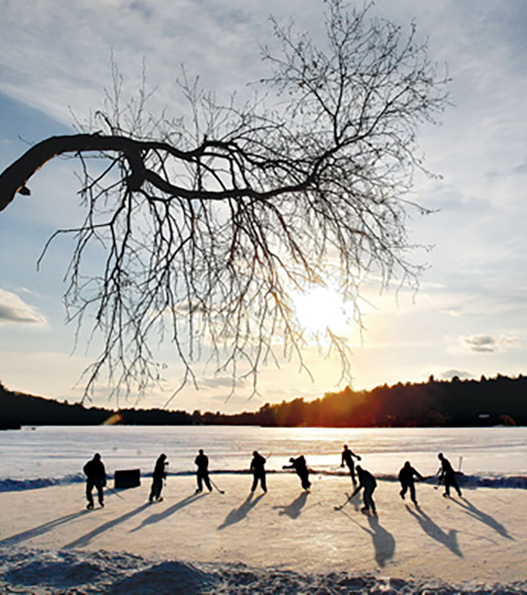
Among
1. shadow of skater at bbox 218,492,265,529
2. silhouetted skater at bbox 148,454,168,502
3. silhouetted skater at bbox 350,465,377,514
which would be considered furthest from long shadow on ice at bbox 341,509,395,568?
silhouetted skater at bbox 148,454,168,502

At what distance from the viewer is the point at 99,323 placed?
5.65m

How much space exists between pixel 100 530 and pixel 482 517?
29.3 ft

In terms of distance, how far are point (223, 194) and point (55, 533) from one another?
9.12 metres

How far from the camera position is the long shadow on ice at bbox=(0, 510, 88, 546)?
11234mm

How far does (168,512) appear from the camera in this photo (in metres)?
14.6

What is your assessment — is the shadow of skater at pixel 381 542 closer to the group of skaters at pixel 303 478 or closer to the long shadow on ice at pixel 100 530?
the group of skaters at pixel 303 478

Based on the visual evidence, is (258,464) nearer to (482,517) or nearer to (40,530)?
(482,517)

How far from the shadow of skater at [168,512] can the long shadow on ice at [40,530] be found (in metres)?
1.85

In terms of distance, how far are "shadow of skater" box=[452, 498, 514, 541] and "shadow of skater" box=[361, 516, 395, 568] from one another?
7.77ft

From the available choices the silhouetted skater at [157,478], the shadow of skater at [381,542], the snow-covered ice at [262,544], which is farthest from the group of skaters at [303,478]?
the shadow of skater at [381,542]

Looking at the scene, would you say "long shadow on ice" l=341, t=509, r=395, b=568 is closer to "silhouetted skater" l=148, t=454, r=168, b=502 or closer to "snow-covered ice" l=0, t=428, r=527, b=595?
"snow-covered ice" l=0, t=428, r=527, b=595

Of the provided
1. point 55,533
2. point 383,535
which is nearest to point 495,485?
point 383,535

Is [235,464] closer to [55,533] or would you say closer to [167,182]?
[55,533]

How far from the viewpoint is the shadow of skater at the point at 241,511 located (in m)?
13.1
